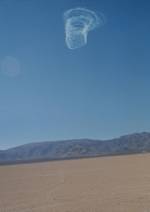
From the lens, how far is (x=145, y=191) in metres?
16.5

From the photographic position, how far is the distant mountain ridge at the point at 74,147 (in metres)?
160

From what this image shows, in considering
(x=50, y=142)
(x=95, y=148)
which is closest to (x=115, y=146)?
(x=95, y=148)

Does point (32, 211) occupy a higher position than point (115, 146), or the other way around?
point (32, 211)

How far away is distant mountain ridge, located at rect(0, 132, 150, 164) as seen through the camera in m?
160

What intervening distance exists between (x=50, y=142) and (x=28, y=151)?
1255 centimetres

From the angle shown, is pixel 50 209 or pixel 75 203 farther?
pixel 75 203

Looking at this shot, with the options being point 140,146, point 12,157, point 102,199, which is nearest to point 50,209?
point 102,199

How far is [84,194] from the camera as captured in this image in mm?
17391

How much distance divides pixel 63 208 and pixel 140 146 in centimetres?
14653

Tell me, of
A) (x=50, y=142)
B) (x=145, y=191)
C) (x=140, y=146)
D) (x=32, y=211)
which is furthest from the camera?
(x=50, y=142)

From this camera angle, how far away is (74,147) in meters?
165

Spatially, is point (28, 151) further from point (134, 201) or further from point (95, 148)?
point (134, 201)

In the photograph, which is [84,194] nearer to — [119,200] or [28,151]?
[119,200]

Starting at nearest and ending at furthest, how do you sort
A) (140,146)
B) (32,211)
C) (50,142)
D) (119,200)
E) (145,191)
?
1. (32,211)
2. (119,200)
3. (145,191)
4. (140,146)
5. (50,142)
